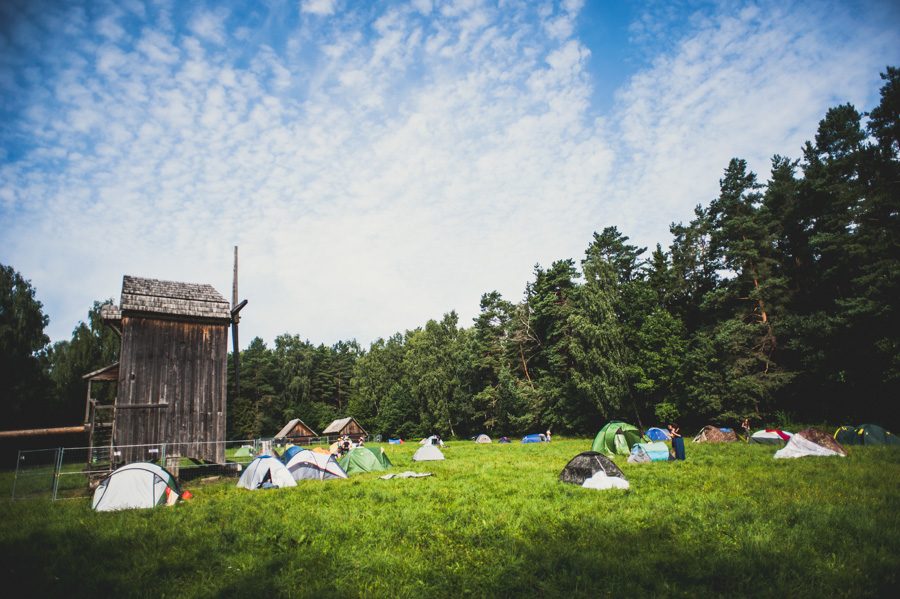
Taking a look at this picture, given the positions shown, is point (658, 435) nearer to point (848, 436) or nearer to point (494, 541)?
point (848, 436)

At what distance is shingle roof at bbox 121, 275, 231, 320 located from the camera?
1820cm

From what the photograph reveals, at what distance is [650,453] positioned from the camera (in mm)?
18922

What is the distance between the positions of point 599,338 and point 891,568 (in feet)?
104

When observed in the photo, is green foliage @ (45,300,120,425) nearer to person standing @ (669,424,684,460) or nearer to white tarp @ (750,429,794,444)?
person standing @ (669,424,684,460)

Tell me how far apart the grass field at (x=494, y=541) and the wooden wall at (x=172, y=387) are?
4325 mm

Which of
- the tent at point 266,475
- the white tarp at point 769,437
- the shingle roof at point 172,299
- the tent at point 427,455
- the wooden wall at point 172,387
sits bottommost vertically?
the tent at point 427,455

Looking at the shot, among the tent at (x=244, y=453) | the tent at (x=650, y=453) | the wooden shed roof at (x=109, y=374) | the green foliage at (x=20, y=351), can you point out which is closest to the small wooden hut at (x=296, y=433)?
the tent at (x=244, y=453)

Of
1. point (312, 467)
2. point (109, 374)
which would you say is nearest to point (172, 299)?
point (109, 374)

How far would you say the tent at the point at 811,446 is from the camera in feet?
52.3

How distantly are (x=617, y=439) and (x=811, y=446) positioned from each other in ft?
27.7

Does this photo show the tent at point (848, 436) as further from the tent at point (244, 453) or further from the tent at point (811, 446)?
the tent at point (244, 453)

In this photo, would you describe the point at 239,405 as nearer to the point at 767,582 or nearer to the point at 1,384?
the point at 1,384

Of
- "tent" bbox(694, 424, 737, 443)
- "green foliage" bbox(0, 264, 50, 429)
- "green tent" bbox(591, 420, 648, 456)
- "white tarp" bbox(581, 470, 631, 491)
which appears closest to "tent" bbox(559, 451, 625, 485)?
"white tarp" bbox(581, 470, 631, 491)

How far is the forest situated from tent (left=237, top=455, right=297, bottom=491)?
2340 cm
